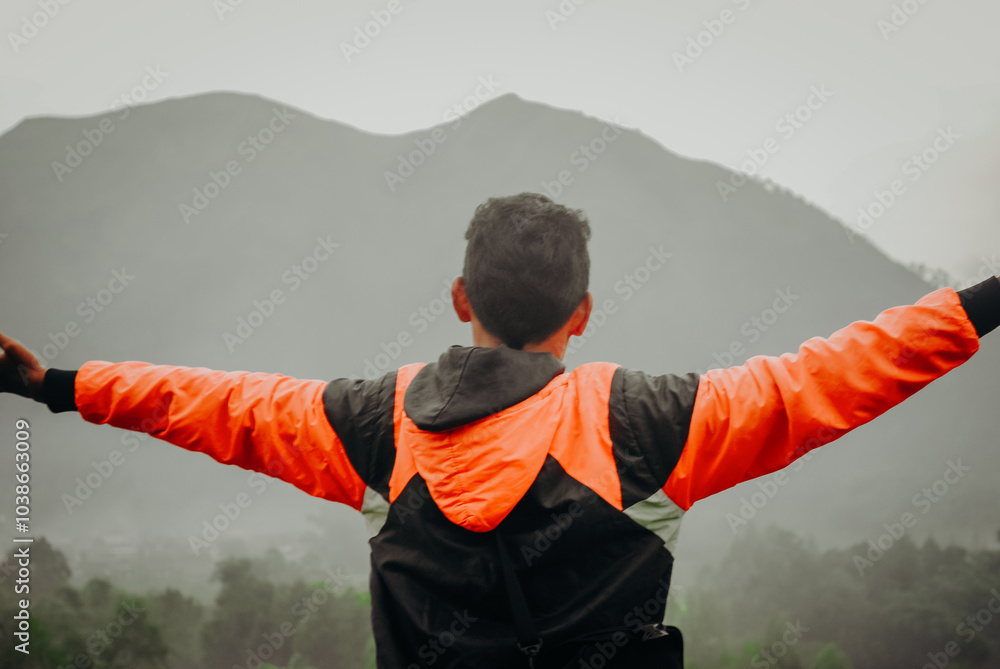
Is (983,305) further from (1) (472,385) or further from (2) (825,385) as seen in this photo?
(1) (472,385)

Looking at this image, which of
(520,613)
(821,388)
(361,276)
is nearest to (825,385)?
(821,388)

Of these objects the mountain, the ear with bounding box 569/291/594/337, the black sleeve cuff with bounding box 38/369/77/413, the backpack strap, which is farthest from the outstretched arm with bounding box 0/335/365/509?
the mountain

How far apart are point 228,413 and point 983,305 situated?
2.99ft

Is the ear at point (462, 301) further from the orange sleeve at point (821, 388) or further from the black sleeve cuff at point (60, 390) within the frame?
the black sleeve cuff at point (60, 390)

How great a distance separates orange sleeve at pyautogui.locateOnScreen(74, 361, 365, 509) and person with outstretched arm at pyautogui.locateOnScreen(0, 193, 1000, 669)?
31 mm

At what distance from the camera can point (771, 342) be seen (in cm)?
500

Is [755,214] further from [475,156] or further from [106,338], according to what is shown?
[106,338]

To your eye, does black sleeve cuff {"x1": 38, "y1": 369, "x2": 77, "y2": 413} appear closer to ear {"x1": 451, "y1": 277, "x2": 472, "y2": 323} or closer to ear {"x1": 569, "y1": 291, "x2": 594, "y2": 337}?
ear {"x1": 451, "y1": 277, "x2": 472, "y2": 323}

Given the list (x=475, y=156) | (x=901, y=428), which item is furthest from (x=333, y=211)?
(x=901, y=428)

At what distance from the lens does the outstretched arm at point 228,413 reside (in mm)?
756

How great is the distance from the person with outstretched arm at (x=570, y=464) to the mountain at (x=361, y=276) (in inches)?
146

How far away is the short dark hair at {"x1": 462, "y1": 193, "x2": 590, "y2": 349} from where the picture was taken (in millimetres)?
758

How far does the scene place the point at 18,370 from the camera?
0.88 m

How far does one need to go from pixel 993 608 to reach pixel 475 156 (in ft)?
16.4
